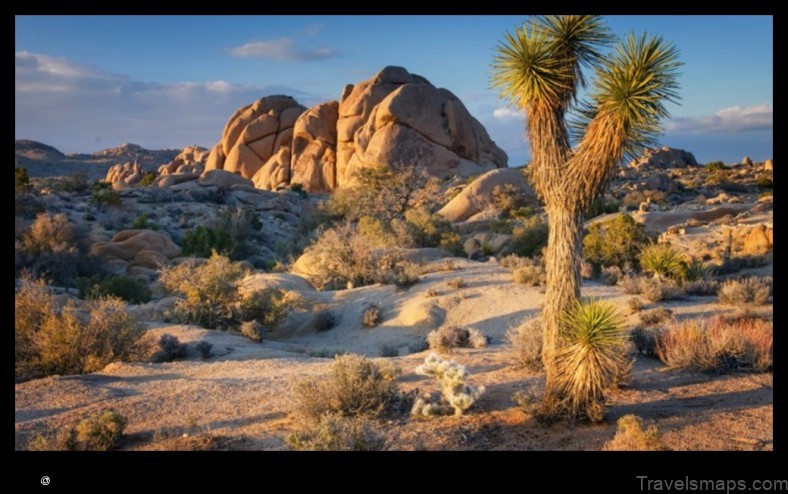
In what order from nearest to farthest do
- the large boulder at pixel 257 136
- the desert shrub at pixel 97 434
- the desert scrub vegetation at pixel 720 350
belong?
the desert shrub at pixel 97 434 → the desert scrub vegetation at pixel 720 350 → the large boulder at pixel 257 136

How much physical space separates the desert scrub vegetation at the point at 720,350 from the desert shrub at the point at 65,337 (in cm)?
900

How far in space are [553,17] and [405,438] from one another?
505 cm

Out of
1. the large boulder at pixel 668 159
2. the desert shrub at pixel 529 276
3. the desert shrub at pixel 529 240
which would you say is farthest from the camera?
the large boulder at pixel 668 159

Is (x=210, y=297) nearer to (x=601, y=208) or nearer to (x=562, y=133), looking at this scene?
(x=562, y=133)

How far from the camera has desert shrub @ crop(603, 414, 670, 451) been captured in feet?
22.5

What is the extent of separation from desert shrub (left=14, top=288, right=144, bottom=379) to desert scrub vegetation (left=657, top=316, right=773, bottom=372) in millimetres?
8997

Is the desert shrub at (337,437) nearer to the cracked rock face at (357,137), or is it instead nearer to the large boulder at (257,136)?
the cracked rock face at (357,137)

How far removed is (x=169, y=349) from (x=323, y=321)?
5.22m

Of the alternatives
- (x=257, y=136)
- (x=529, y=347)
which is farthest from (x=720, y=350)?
(x=257, y=136)

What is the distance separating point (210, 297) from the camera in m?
17.5

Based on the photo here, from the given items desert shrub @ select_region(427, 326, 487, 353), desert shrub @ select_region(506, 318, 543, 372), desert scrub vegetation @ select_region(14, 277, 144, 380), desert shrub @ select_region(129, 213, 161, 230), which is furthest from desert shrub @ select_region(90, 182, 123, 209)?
desert shrub @ select_region(506, 318, 543, 372)

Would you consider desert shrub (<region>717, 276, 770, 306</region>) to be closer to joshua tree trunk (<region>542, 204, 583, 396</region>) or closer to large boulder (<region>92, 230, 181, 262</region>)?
joshua tree trunk (<region>542, 204, 583, 396</region>)

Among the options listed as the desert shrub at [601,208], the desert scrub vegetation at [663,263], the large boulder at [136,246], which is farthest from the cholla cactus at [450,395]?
the desert shrub at [601,208]

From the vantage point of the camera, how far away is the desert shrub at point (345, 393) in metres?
8.33
